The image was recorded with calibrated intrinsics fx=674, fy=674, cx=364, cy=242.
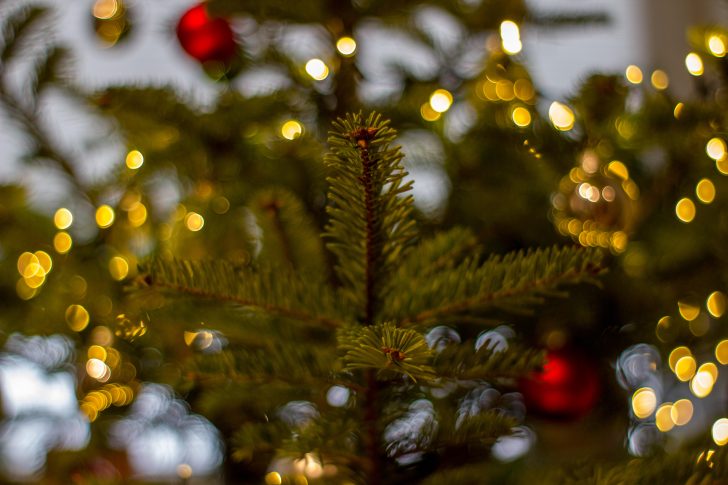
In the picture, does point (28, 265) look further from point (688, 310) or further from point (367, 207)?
point (688, 310)

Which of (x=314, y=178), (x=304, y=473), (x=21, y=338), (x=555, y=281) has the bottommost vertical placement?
(x=21, y=338)

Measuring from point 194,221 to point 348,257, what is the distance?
11.8 inches

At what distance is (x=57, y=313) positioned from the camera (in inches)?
25.5

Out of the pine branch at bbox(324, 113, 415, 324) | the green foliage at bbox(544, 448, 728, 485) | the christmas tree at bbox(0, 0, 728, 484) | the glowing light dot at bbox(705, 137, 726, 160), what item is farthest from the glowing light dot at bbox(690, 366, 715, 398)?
the pine branch at bbox(324, 113, 415, 324)

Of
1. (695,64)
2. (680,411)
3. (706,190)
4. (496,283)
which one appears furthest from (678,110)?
(680,411)

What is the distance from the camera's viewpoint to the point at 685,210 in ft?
2.16

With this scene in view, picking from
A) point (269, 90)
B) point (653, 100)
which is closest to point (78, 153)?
point (269, 90)

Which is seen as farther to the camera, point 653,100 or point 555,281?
point 653,100

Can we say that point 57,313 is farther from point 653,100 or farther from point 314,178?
point 653,100

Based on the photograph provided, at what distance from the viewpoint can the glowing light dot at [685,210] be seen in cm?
66

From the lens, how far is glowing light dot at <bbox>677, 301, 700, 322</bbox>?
66cm

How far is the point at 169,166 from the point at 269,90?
13cm

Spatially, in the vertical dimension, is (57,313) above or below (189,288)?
below

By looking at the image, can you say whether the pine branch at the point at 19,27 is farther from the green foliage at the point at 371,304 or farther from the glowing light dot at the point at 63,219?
the green foliage at the point at 371,304
